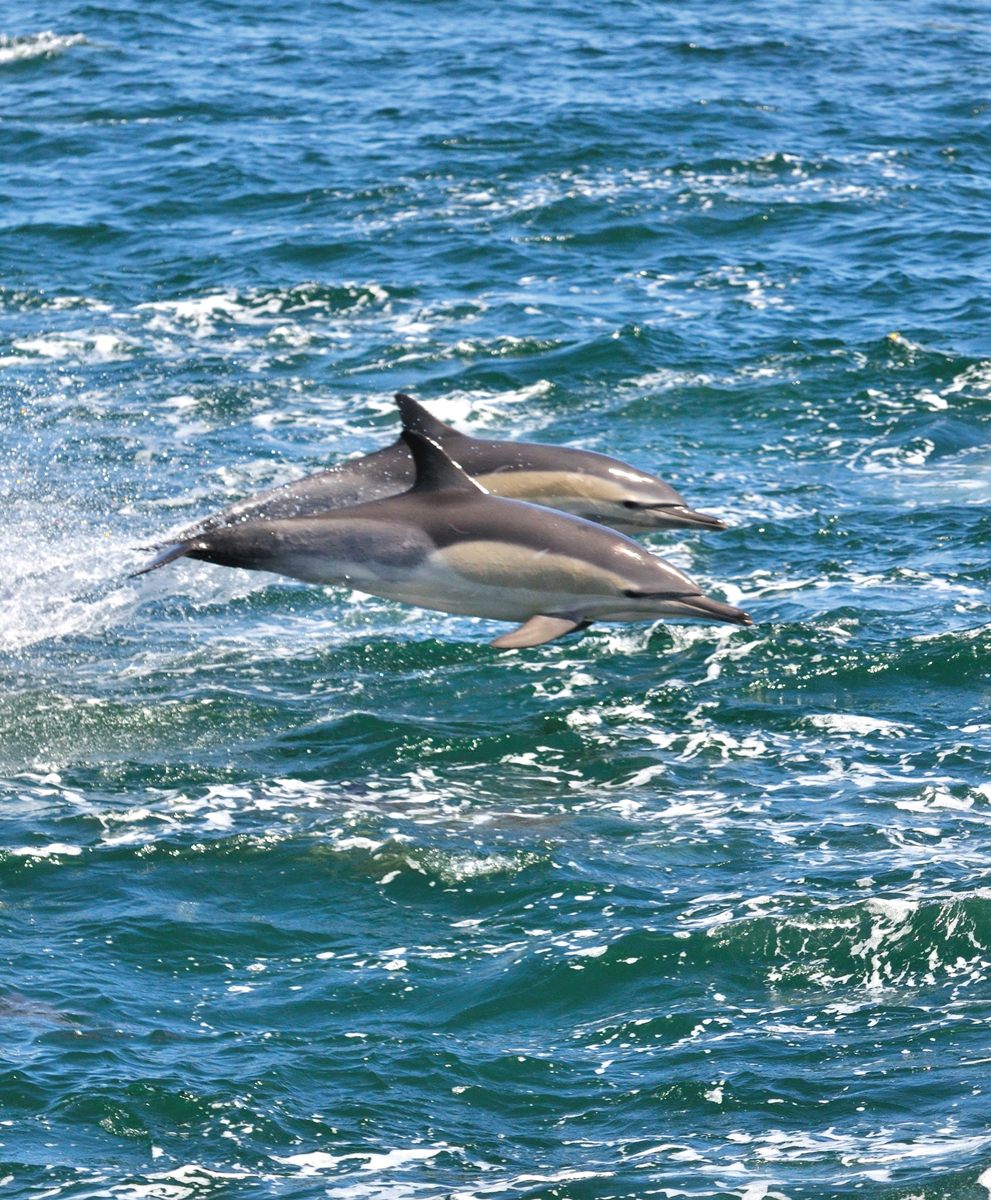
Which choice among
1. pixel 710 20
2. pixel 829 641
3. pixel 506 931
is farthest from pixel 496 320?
pixel 710 20

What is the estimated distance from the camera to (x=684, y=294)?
73.5ft

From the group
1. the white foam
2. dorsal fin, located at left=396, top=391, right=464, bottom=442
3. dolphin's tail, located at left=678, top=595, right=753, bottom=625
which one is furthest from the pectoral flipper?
the white foam

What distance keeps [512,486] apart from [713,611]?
7.98 ft

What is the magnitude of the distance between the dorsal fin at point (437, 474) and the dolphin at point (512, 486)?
32.0 inches

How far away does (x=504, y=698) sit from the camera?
1312cm

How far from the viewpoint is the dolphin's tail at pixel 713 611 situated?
11023 mm

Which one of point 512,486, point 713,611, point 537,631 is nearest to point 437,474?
point 537,631

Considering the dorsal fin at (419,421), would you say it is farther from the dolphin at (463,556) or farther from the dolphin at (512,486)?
the dolphin at (463,556)

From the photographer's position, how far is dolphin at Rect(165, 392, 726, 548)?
12.6 meters

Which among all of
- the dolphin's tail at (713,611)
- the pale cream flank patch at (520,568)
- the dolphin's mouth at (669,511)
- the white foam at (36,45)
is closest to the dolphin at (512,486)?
the dolphin's mouth at (669,511)

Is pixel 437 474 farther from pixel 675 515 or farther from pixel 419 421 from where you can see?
pixel 675 515

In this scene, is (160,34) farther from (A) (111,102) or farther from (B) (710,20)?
(B) (710,20)

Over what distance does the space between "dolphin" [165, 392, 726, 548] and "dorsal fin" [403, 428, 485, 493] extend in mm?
813

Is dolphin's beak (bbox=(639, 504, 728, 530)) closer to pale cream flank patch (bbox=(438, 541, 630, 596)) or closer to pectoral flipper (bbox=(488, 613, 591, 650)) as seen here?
pale cream flank patch (bbox=(438, 541, 630, 596))
